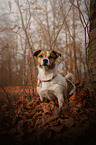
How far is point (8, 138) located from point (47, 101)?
1.03 meters

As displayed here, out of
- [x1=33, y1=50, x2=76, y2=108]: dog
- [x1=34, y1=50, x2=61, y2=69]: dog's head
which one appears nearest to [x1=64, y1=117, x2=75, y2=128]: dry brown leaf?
[x1=33, y1=50, x2=76, y2=108]: dog

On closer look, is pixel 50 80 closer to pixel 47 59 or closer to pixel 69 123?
pixel 47 59

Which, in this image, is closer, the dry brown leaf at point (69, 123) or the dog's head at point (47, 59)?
the dry brown leaf at point (69, 123)

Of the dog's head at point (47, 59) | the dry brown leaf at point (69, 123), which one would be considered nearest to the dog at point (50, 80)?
the dog's head at point (47, 59)

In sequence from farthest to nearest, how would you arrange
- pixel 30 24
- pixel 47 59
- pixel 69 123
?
pixel 30 24, pixel 47 59, pixel 69 123

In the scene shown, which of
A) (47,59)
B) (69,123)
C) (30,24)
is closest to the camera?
(69,123)

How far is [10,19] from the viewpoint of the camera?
1759 mm

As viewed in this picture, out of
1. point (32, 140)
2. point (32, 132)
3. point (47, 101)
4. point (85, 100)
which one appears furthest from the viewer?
point (47, 101)

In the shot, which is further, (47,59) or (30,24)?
(30,24)

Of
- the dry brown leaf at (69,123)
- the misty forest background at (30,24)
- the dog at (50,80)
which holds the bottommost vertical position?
the dry brown leaf at (69,123)

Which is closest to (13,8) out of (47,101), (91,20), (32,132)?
(91,20)

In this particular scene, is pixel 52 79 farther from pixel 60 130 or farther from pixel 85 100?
pixel 60 130

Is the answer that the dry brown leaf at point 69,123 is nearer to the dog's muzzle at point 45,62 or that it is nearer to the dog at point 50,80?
the dog at point 50,80

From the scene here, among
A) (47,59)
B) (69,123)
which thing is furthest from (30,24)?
(69,123)
